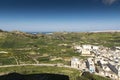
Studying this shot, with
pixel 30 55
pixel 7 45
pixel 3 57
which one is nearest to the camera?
pixel 3 57

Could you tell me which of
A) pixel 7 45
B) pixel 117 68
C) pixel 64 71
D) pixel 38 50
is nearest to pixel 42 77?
pixel 64 71

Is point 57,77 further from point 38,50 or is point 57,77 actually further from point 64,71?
point 38,50

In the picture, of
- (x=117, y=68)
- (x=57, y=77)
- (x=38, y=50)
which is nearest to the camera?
(x=57, y=77)

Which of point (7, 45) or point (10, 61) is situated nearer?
point (10, 61)

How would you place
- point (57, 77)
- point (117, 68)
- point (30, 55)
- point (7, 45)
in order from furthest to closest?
point (7, 45) → point (30, 55) → point (117, 68) → point (57, 77)

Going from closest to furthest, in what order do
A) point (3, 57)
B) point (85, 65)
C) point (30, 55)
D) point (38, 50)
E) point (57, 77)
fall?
1. point (57, 77)
2. point (85, 65)
3. point (3, 57)
4. point (30, 55)
5. point (38, 50)

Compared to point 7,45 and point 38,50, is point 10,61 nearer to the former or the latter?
point 38,50

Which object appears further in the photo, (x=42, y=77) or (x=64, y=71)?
(x=64, y=71)

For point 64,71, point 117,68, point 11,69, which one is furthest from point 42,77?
point 117,68
